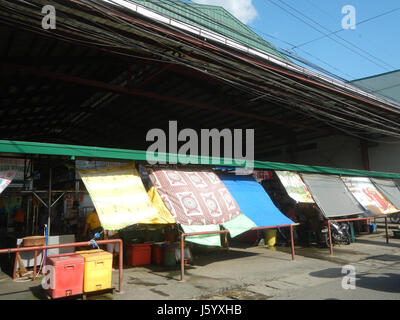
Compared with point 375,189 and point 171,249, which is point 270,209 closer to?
point 171,249

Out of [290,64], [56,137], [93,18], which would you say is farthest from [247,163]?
[56,137]

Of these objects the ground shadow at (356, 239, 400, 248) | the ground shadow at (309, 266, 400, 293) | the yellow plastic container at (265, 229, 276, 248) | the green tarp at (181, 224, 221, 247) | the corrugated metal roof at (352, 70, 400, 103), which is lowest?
the ground shadow at (356, 239, 400, 248)

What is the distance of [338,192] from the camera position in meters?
13.0

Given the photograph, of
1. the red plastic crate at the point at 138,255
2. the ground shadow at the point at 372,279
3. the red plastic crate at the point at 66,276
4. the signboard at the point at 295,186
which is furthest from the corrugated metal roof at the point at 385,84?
the red plastic crate at the point at 66,276

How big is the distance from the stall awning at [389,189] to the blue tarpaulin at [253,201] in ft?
26.5

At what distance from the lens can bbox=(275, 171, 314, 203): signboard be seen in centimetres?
1142

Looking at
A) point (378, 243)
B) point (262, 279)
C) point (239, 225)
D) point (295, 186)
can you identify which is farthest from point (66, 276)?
point (378, 243)

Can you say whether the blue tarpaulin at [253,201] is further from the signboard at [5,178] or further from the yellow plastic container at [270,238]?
the signboard at [5,178]

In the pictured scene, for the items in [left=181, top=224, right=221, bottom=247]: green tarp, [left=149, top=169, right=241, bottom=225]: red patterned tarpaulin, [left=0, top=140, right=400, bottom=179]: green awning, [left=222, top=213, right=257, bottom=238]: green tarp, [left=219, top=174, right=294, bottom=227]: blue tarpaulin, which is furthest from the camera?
[left=219, top=174, right=294, bottom=227]: blue tarpaulin

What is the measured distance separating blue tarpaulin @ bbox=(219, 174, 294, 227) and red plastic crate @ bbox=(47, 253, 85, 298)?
5.33 metres

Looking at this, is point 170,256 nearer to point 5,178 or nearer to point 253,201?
point 253,201

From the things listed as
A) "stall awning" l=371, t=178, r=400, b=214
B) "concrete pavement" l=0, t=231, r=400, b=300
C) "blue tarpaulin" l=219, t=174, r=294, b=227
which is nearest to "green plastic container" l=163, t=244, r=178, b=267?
"concrete pavement" l=0, t=231, r=400, b=300

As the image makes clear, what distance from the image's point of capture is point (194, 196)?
8.96m

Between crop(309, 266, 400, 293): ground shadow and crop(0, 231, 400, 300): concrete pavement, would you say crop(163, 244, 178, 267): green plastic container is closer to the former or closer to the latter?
crop(0, 231, 400, 300): concrete pavement
